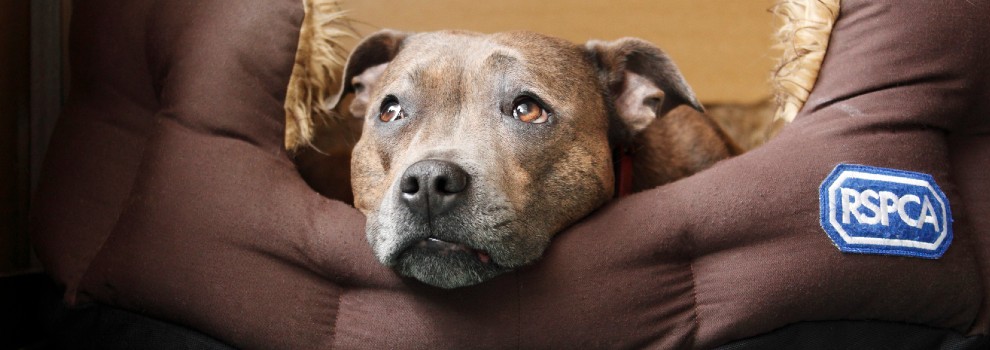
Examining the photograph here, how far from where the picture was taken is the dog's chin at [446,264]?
1.85 m

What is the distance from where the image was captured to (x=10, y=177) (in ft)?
9.37

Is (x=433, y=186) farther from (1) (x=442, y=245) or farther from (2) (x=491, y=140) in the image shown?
(2) (x=491, y=140)

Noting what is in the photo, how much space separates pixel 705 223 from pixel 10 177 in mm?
2357

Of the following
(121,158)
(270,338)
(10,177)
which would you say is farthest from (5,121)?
(270,338)

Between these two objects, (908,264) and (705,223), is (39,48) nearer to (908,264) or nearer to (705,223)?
(705,223)

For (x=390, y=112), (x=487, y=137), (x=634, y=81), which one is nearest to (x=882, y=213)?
(x=634, y=81)

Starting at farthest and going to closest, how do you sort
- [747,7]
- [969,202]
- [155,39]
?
[747,7] → [155,39] → [969,202]

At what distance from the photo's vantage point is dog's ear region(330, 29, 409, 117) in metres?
2.64

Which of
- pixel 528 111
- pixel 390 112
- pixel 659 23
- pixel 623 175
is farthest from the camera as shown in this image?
pixel 659 23

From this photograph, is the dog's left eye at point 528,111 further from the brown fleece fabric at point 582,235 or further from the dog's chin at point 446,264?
the dog's chin at point 446,264

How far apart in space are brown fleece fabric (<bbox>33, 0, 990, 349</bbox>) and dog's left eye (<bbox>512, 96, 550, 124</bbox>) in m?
0.30

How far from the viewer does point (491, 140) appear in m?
2.05

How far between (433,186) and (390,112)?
607 millimetres

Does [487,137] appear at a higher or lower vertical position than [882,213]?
lower
